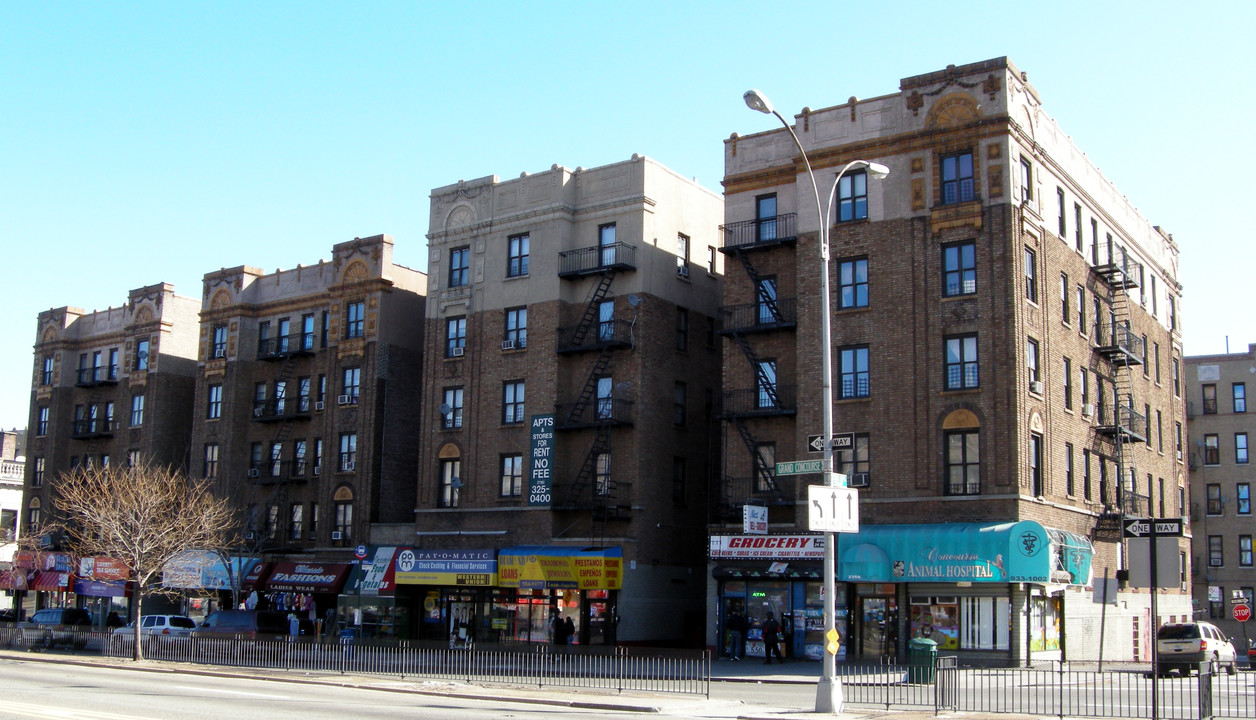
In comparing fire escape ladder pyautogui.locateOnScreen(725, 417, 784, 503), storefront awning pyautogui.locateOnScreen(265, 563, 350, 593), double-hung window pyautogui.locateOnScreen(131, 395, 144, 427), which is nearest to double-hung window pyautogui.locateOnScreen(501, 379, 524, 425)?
fire escape ladder pyautogui.locateOnScreen(725, 417, 784, 503)

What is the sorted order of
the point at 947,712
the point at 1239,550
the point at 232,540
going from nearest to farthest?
1. the point at 947,712
2. the point at 232,540
3. the point at 1239,550

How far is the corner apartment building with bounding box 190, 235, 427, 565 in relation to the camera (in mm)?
52906

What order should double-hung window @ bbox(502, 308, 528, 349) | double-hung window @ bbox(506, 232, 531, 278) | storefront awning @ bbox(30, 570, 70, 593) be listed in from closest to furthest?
1. double-hung window @ bbox(502, 308, 528, 349)
2. double-hung window @ bbox(506, 232, 531, 278)
3. storefront awning @ bbox(30, 570, 70, 593)

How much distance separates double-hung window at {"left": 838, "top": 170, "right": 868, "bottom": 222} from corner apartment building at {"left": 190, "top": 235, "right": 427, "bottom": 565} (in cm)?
2185

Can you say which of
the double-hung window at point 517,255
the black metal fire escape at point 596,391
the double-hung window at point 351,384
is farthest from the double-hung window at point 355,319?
the black metal fire escape at point 596,391

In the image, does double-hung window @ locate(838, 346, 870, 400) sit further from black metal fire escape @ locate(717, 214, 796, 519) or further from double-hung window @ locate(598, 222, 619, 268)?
double-hung window @ locate(598, 222, 619, 268)

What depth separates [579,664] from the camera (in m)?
32.7

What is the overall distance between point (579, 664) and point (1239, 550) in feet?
165

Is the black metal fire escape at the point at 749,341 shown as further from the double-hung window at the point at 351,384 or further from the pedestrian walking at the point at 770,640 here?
the double-hung window at the point at 351,384

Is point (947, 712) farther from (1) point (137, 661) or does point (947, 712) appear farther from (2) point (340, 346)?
(2) point (340, 346)

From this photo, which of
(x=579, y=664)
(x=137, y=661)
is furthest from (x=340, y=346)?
(x=579, y=664)

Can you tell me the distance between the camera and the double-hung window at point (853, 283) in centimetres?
4009

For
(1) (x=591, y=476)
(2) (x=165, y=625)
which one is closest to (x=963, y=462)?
(1) (x=591, y=476)

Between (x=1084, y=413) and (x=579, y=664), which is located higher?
(x=1084, y=413)
